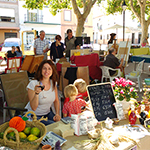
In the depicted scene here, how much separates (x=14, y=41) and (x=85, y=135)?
16.0 metres

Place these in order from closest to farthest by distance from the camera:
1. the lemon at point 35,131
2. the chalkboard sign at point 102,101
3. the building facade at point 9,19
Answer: the lemon at point 35,131
the chalkboard sign at point 102,101
the building facade at point 9,19

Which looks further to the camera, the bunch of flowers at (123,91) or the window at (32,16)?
the window at (32,16)

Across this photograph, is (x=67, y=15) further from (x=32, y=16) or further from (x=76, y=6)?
(x=76, y=6)

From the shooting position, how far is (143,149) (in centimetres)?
152

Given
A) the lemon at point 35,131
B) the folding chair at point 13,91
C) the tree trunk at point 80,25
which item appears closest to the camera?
the lemon at point 35,131

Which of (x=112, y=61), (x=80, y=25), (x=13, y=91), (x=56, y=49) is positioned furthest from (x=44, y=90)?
(x=80, y=25)

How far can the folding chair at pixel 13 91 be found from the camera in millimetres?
2676

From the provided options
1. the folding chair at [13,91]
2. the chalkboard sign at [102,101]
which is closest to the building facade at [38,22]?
the folding chair at [13,91]

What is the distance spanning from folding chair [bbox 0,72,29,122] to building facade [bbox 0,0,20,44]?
71.6 feet

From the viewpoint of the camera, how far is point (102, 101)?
1938 mm

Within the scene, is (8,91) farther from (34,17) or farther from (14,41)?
(34,17)

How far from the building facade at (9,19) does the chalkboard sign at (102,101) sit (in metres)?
23.0

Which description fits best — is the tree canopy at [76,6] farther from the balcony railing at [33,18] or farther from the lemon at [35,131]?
the balcony railing at [33,18]

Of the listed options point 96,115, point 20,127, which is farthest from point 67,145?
point 96,115
